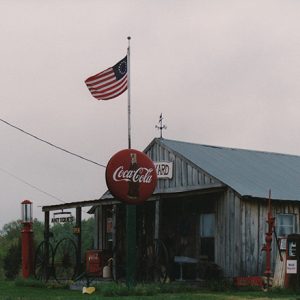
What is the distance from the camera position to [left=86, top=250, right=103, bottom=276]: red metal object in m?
27.6

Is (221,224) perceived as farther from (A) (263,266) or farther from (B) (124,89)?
(B) (124,89)

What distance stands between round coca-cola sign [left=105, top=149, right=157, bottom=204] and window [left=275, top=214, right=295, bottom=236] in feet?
20.5

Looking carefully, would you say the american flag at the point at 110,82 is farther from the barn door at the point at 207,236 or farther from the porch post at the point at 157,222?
the barn door at the point at 207,236

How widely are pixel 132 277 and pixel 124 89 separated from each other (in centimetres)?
530

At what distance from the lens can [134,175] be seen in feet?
70.4

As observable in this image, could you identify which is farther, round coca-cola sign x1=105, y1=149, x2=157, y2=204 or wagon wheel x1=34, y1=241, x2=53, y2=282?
wagon wheel x1=34, y1=241, x2=53, y2=282

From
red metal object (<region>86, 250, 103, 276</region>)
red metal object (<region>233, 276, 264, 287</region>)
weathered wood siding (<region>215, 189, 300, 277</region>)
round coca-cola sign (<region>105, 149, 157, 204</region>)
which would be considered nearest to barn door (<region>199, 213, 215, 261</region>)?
weathered wood siding (<region>215, 189, 300, 277</region>)

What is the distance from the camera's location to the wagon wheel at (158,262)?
25.0 meters

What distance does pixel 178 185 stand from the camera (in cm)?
2845

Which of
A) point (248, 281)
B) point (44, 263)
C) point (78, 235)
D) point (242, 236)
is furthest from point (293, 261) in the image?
point (44, 263)

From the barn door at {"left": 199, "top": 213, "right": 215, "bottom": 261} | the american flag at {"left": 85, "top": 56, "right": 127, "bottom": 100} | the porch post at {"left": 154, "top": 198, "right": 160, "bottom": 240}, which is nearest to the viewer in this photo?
the american flag at {"left": 85, "top": 56, "right": 127, "bottom": 100}

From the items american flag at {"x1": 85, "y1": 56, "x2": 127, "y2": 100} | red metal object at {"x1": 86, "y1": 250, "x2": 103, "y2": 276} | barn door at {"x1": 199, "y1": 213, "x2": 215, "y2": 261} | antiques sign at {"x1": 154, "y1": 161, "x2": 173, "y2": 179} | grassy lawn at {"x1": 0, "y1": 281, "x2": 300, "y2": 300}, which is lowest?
grassy lawn at {"x1": 0, "y1": 281, "x2": 300, "y2": 300}

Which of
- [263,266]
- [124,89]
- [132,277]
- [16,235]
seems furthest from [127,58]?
[16,235]

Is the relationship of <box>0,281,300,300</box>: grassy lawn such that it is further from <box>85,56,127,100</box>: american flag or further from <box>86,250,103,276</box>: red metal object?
<box>85,56,127,100</box>: american flag
